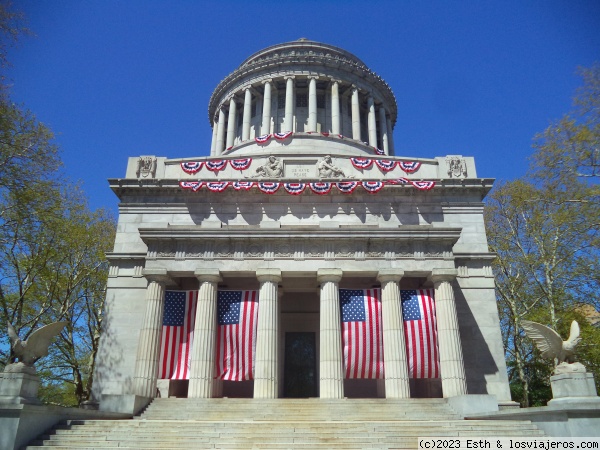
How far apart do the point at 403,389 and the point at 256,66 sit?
35774mm

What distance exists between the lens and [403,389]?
72.1ft

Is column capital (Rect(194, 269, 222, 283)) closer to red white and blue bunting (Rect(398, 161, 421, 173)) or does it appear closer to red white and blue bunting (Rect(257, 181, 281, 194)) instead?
red white and blue bunting (Rect(257, 181, 281, 194))

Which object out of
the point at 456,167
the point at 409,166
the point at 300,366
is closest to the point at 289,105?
the point at 409,166

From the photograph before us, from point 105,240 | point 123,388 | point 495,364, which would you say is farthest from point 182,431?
point 105,240

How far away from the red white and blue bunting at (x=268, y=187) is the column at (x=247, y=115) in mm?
15988

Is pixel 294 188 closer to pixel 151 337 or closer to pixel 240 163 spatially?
pixel 240 163

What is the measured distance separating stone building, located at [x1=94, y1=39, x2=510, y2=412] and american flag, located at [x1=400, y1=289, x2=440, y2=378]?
0.52 meters

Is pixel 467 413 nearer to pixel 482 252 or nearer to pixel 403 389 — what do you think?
pixel 403 389

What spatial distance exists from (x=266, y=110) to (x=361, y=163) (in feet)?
54.0

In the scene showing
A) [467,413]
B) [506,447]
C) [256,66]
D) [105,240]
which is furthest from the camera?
[256,66]

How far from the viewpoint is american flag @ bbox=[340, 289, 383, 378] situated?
Answer: 23047 mm

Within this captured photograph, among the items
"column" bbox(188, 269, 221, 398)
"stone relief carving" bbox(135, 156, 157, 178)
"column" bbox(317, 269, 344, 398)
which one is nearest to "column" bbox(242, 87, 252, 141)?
"stone relief carving" bbox(135, 156, 157, 178)

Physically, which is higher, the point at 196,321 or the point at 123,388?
the point at 196,321

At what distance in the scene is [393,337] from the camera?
22859mm
